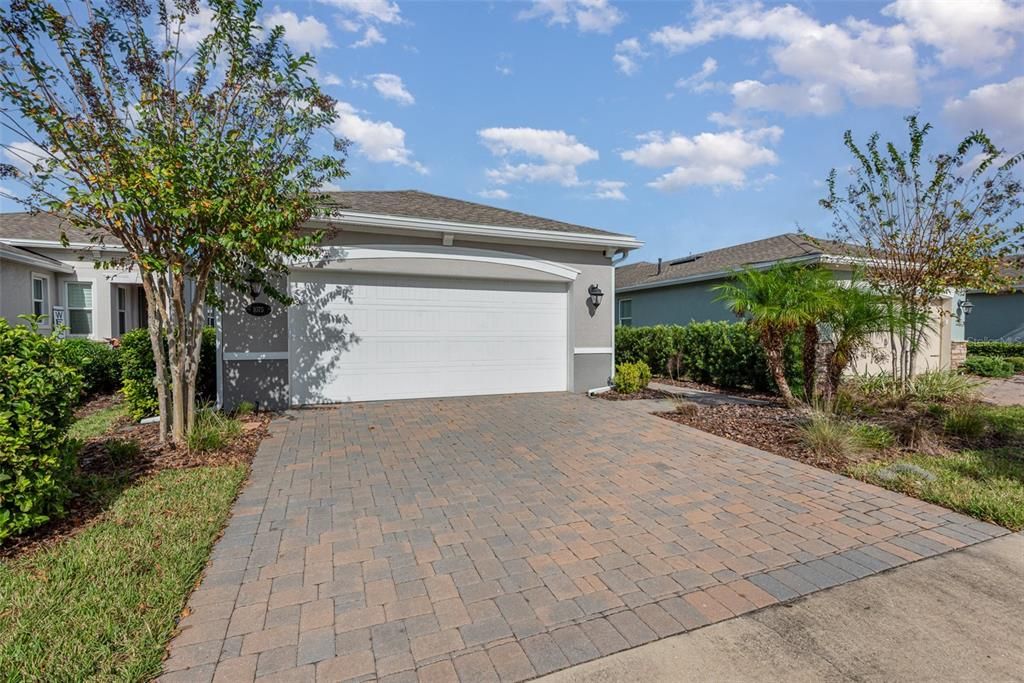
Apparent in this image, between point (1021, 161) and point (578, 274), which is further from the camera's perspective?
point (578, 274)

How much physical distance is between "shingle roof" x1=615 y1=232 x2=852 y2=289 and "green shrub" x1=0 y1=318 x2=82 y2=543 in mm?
12878

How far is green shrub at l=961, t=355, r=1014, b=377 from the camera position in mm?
13750

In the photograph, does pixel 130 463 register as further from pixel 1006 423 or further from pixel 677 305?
pixel 677 305

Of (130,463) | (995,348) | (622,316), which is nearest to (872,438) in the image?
(130,463)

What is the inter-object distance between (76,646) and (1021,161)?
39.1 feet

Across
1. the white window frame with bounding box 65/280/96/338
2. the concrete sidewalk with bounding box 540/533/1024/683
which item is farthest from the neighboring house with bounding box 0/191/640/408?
the concrete sidewalk with bounding box 540/533/1024/683

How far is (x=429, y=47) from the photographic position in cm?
862

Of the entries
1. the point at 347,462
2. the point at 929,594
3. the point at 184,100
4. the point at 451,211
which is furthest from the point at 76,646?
the point at 451,211

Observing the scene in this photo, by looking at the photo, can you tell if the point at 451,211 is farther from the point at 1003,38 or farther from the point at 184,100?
the point at 1003,38

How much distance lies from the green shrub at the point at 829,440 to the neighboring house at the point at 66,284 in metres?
14.3

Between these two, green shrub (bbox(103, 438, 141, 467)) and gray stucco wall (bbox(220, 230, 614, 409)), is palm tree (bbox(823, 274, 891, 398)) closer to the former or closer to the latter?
gray stucco wall (bbox(220, 230, 614, 409))

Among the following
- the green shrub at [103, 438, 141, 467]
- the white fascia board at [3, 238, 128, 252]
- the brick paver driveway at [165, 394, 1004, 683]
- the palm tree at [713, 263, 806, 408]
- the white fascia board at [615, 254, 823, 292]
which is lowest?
the brick paver driveway at [165, 394, 1004, 683]

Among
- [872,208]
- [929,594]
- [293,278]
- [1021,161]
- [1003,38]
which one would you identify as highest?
[1003,38]

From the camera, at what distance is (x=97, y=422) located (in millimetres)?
7098
